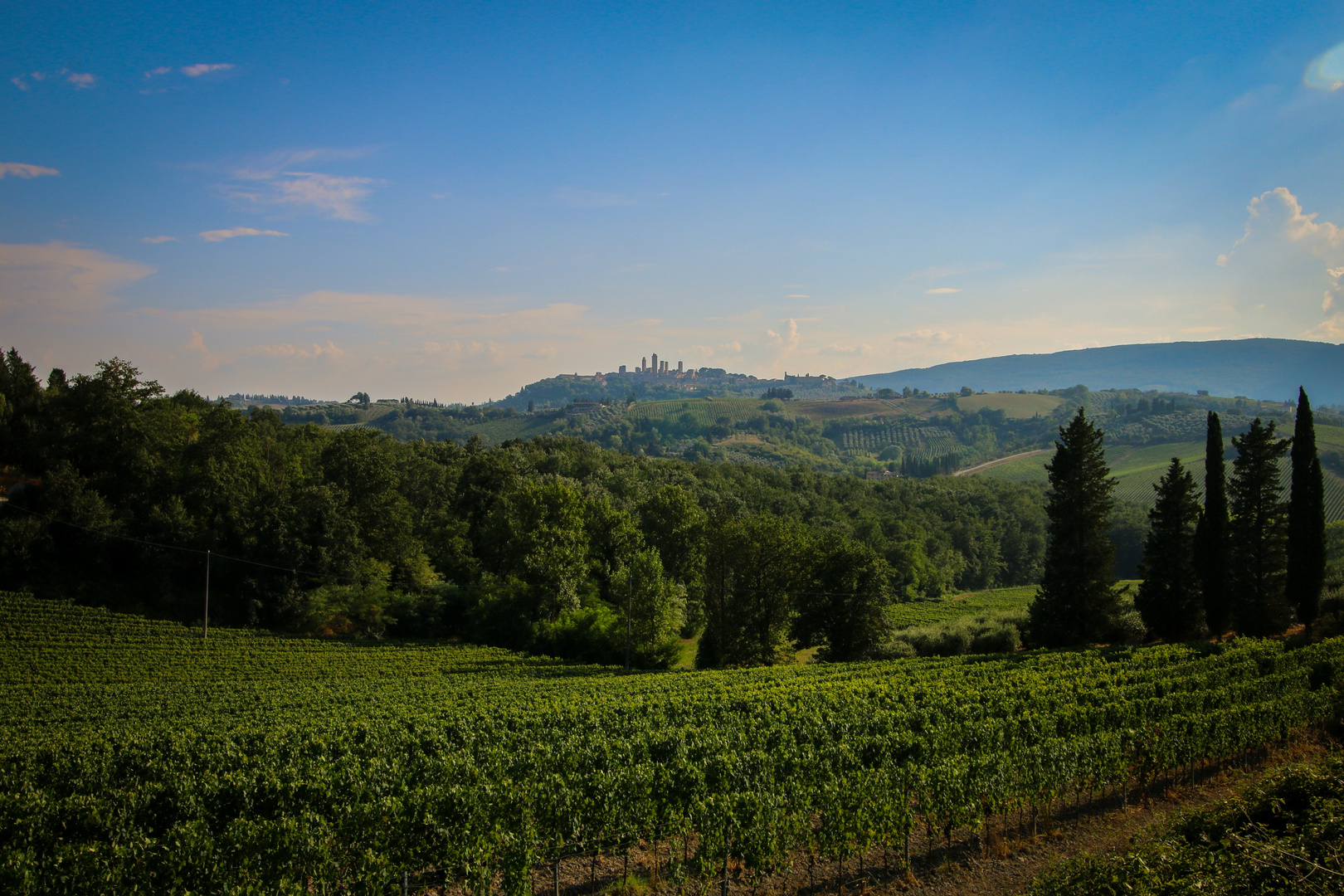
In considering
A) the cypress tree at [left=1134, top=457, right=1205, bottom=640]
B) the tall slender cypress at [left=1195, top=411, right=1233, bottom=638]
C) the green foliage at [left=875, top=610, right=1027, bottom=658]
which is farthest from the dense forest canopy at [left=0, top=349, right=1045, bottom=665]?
the tall slender cypress at [left=1195, top=411, right=1233, bottom=638]

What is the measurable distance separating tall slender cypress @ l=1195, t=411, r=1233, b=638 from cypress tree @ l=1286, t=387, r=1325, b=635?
2.69 m

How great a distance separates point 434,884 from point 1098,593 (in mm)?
39190

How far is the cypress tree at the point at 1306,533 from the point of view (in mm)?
33469

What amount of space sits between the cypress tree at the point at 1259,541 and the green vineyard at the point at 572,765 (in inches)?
269

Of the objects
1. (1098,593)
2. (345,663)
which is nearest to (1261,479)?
(1098,593)

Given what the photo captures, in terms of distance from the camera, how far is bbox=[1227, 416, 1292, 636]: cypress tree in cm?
3553

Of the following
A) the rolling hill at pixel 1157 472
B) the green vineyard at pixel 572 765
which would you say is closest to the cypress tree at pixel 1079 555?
the green vineyard at pixel 572 765

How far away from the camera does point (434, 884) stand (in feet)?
45.6

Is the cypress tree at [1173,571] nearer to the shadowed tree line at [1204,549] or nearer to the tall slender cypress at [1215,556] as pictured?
the shadowed tree line at [1204,549]

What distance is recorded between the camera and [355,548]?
5241 centimetres

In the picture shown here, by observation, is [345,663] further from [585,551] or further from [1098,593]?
[1098,593]

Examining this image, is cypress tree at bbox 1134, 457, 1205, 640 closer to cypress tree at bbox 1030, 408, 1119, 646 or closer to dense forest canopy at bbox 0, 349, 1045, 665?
cypress tree at bbox 1030, 408, 1119, 646

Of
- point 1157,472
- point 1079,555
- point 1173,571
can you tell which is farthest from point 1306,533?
point 1157,472

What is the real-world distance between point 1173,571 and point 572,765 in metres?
38.1
